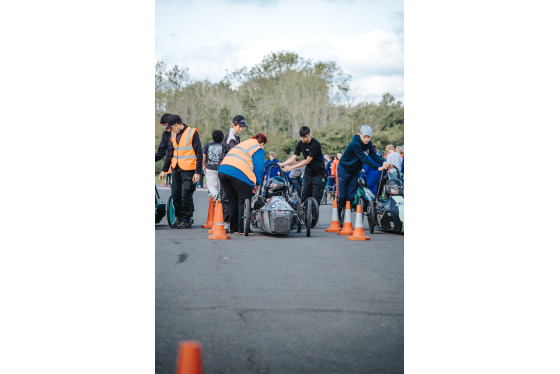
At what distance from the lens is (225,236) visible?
9.85 m

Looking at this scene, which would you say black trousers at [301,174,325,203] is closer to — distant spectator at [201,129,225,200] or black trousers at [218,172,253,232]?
distant spectator at [201,129,225,200]

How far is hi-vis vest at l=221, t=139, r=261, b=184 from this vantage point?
33.2 feet

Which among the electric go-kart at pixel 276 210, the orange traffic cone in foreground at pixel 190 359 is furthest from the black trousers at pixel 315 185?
the orange traffic cone in foreground at pixel 190 359

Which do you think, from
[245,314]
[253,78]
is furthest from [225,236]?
[253,78]

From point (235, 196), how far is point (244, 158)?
0.65 m

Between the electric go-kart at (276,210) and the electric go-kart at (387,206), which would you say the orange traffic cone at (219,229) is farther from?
the electric go-kart at (387,206)

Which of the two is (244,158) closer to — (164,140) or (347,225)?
(347,225)

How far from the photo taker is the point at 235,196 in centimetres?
1052

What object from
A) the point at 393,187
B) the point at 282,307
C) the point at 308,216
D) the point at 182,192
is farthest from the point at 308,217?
the point at 282,307

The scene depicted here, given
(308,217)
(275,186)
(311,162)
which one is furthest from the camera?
(311,162)
